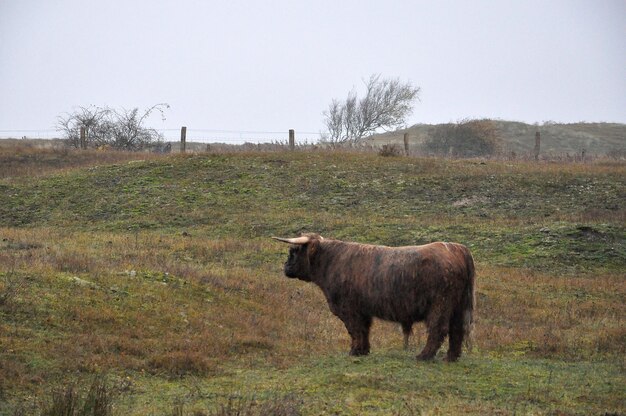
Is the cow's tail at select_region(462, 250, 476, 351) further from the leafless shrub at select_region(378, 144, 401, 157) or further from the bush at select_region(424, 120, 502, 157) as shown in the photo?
the bush at select_region(424, 120, 502, 157)

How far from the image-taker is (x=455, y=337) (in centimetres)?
1227

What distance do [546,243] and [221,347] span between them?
14.2 meters

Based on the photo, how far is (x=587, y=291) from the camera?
20.0 m

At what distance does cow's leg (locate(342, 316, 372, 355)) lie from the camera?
12.9m

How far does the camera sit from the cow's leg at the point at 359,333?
507 inches

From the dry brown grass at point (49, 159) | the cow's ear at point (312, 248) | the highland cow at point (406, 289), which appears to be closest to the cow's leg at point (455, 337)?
the highland cow at point (406, 289)

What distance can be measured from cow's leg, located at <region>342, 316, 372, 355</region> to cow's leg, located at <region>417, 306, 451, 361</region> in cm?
108

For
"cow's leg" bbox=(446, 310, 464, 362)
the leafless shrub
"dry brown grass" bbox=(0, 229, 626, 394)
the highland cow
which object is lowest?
"dry brown grass" bbox=(0, 229, 626, 394)

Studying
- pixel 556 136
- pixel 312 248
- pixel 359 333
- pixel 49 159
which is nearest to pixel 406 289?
pixel 359 333

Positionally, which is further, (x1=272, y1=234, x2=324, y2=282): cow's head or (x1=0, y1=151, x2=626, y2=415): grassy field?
(x1=272, y1=234, x2=324, y2=282): cow's head

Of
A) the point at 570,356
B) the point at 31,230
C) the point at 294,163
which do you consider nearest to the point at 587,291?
A: the point at 570,356

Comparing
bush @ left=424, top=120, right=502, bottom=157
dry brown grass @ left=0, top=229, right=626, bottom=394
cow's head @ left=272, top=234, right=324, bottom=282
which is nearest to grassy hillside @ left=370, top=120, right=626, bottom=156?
bush @ left=424, top=120, right=502, bottom=157

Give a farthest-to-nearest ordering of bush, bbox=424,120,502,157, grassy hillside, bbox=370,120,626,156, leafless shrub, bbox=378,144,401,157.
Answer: grassy hillside, bbox=370,120,626,156 < bush, bbox=424,120,502,157 < leafless shrub, bbox=378,144,401,157

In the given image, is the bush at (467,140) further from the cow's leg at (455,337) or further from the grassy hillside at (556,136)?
the cow's leg at (455,337)
